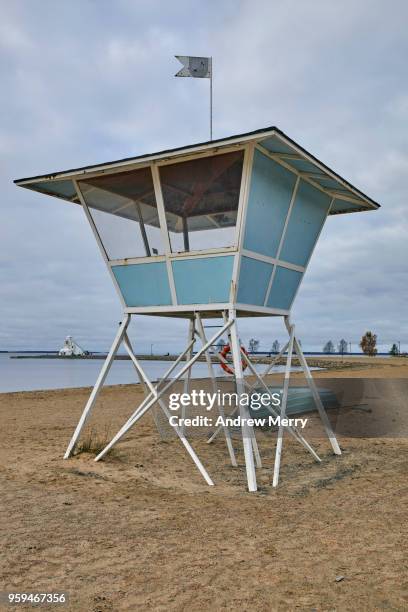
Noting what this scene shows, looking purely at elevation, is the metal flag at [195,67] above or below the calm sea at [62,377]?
above

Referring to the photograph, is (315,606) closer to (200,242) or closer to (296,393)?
(200,242)

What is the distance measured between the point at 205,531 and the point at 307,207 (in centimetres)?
643

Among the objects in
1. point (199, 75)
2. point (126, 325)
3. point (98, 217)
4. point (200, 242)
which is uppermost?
point (199, 75)

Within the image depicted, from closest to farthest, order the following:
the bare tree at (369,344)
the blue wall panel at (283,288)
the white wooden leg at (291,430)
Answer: the blue wall panel at (283,288), the white wooden leg at (291,430), the bare tree at (369,344)

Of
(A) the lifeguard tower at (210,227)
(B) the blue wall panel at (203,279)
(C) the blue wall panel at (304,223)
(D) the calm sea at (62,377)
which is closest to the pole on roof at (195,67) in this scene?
(A) the lifeguard tower at (210,227)

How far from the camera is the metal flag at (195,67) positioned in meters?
9.55

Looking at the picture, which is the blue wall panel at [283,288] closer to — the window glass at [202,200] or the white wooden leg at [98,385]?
the window glass at [202,200]

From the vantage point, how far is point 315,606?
14.0ft

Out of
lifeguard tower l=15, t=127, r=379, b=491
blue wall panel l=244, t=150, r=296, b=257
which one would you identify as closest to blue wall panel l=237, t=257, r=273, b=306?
lifeguard tower l=15, t=127, r=379, b=491

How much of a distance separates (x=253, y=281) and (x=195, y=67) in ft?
13.8

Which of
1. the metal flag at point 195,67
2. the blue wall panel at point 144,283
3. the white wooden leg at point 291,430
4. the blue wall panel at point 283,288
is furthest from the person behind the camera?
the white wooden leg at point 291,430

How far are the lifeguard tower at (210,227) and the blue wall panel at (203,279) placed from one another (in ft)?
0.06

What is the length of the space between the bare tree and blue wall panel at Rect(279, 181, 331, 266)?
10870 cm

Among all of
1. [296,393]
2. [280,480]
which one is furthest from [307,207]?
[296,393]
